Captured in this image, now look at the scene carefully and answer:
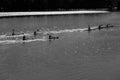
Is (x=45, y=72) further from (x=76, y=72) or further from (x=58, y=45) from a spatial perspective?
(x=58, y=45)

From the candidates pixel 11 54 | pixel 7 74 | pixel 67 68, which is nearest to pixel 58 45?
pixel 11 54

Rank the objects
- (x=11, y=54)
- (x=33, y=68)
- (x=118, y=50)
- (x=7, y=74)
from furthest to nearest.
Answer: (x=118, y=50) < (x=11, y=54) < (x=33, y=68) < (x=7, y=74)

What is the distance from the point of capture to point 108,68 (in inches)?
1938

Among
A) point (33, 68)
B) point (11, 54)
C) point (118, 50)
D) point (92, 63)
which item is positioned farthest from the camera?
point (118, 50)

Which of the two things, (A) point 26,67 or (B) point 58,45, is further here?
(B) point 58,45

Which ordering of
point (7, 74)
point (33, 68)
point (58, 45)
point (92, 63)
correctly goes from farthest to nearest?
1. point (58, 45)
2. point (92, 63)
3. point (33, 68)
4. point (7, 74)

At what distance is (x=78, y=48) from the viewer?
2672 inches

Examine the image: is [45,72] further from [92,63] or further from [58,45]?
[58,45]

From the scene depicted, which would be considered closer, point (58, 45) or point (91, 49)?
point (91, 49)

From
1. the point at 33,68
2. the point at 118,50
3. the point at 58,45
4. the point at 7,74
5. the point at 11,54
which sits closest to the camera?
the point at 7,74

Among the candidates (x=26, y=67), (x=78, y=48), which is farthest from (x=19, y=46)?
(x=26, y=67)

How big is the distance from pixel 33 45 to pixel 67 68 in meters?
23.1

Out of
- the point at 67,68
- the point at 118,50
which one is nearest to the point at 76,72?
the point at 67,68

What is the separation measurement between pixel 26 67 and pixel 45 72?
195 inches
